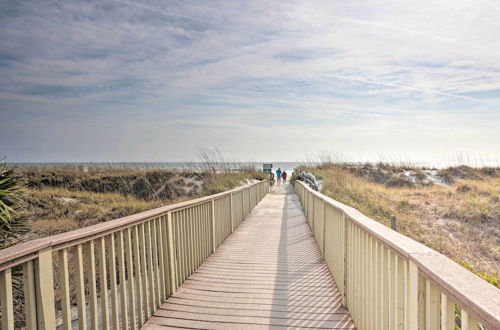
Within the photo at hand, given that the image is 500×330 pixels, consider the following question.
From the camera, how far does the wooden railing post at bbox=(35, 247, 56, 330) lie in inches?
67.2

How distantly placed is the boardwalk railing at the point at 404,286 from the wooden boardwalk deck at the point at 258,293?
39 cm

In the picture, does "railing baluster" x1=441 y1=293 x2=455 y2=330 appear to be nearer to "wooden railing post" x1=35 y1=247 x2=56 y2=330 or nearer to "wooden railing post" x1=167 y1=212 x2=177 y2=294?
"wooden railing post" x1=35 y1=247 x2=56 y2=330

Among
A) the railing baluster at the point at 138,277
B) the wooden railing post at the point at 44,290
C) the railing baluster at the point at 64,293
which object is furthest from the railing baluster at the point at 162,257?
the wooden railing post at the point at 44,290

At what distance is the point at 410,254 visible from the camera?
1.60 m

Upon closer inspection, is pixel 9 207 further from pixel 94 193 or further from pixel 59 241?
pixel 94 193

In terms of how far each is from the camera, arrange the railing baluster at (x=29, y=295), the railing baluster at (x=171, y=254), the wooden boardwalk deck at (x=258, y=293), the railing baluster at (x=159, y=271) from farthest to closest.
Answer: the railing baluster at (x=171, y=254) < the railing baluster at (x=159, y=271) < the wooden boardwalk deck at (x=258, y=293) < the railing baluster at (x=29, y=295)

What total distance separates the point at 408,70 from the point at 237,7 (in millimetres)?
9370

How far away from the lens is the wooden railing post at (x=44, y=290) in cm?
171

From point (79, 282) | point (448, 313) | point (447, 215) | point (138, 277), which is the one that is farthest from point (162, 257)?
point (447, 215)

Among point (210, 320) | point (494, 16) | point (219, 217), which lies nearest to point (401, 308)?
point (210, 320)

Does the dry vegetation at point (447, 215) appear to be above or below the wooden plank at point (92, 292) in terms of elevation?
below

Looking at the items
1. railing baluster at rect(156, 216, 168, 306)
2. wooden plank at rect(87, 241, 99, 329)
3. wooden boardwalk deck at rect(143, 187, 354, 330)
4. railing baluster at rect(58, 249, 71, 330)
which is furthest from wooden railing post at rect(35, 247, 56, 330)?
railing baluster at rect(156, 216, 168, 306)

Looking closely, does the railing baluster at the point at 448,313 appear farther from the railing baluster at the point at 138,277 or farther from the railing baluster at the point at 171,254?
the railing baluster at the point at 171,254

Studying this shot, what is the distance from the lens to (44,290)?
1.74 metres
